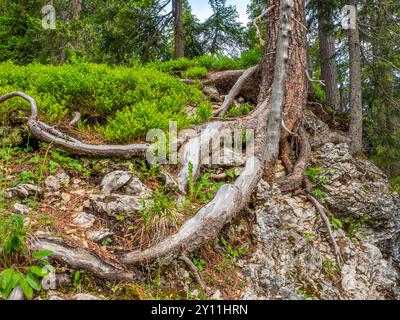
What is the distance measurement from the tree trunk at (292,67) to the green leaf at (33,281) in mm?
4393

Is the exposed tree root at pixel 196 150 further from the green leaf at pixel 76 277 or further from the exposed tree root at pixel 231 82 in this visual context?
the exposed tree root at pixel 231 82

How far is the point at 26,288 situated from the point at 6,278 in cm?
16

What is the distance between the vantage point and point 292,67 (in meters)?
6.28

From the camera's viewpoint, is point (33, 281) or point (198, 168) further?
point (198, 168)

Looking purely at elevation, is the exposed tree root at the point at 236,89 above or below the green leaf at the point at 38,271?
above

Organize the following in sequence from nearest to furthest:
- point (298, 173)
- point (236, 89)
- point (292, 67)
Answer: point (298, 173) → point (292, 67) → point (236, 89)

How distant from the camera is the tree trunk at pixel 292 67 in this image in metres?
6.18

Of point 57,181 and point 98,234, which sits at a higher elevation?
point 57,181

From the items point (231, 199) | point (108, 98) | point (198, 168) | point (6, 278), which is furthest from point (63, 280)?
point (108, 98)

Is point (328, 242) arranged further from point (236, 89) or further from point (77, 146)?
point (77, 146)

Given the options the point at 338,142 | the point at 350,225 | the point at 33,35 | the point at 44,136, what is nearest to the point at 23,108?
the point at 44,136

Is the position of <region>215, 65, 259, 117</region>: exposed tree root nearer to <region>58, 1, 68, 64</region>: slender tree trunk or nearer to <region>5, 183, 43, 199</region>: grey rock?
<region>5, 183, 43, 199</region>: grey rock

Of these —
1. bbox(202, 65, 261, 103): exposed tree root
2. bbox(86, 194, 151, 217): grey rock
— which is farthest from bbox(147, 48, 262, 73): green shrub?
bbox(86, 194, 151, 217): grey rock

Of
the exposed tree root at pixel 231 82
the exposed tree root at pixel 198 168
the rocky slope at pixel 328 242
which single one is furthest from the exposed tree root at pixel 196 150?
the exposed tree root at pixel 231 82
